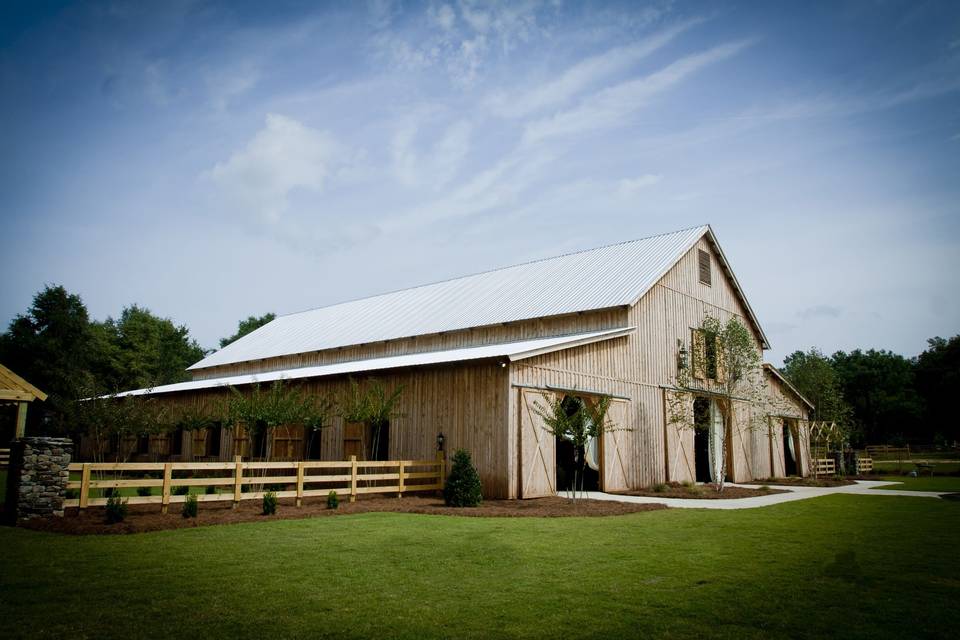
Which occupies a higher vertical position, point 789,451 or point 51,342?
point 51,342

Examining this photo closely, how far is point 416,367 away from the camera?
2023 centimetres

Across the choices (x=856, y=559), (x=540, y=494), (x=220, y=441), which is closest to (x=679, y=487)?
(x=540, y=494)

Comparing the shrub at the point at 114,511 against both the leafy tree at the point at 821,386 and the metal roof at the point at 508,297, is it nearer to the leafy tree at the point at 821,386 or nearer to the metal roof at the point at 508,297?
the metal roof at the point at 508,297

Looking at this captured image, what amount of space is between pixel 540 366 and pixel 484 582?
11364 millimetres

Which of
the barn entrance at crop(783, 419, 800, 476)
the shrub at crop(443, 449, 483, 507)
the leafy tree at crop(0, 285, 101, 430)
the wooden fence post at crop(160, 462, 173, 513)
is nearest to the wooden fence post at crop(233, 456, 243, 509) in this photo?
the wooden fence post at crop(160, 462, 173, 513)

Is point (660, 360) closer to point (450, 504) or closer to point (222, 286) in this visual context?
point (450, 504)

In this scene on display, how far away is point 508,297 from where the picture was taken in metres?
28.5

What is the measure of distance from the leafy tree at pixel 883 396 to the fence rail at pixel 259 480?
74.9 metres

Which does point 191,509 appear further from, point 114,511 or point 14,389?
point 14,389

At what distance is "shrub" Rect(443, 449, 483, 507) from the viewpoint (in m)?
16.2

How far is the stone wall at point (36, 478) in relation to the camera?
1207cm

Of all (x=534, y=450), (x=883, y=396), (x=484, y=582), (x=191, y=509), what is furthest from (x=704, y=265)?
(x=883, y=396)

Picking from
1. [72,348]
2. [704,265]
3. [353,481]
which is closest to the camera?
[353,481]

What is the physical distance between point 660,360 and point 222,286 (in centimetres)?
2561
